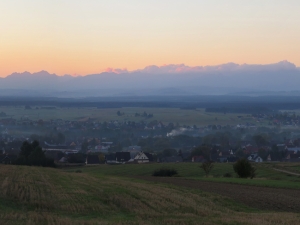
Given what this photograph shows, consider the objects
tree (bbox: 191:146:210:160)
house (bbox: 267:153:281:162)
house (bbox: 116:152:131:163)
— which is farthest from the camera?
house (bbox: 267:153:281:162)

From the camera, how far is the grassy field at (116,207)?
17.6m

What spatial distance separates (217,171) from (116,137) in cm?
9282

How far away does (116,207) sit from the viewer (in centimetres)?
2147

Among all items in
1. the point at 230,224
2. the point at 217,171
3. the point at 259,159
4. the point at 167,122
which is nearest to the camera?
the point at 230,224

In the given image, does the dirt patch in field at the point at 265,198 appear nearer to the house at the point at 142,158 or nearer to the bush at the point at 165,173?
the bush at the point at 165,173

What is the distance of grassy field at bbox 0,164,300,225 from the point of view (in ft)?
57.8

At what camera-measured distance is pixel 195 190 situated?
30531 mm

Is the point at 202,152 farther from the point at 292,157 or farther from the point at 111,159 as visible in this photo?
the point at 111,159

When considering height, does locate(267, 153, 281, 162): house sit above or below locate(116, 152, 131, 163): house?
below

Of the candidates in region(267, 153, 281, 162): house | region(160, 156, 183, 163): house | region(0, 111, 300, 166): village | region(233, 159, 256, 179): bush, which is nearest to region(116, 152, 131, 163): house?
region(0, 111, 300, 166): village

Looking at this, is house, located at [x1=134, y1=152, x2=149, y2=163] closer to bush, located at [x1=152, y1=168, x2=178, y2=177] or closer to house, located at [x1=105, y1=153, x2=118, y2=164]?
house, located at [x1=105, y1=153, x2=118, y2=164]

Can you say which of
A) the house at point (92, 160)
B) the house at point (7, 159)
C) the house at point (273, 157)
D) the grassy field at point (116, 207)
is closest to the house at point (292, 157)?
the house at point (273, 157)

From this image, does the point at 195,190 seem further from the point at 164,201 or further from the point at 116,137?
the point at 116,137

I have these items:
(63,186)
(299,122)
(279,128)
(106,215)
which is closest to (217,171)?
(63,186)
